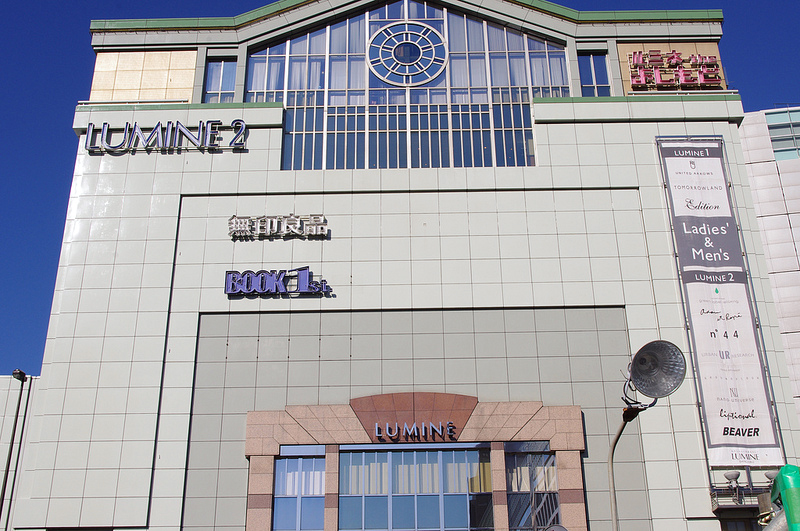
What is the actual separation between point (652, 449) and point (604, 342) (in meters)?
5.38

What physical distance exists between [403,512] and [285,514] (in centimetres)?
521

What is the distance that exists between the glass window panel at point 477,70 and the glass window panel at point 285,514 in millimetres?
24841

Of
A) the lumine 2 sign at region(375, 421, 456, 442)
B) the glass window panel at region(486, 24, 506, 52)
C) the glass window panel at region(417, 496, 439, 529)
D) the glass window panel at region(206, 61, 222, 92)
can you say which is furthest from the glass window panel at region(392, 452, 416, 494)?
the glass window panel at region(486, 24, 506, 52)

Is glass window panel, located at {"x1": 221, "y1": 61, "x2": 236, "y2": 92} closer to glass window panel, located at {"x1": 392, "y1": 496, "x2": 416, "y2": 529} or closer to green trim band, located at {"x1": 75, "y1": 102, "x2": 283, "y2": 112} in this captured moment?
green trim band, located at {"x1": 75, "y1": 102, "x2": 283, "y2": 112}

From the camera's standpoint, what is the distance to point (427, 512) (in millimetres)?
32031

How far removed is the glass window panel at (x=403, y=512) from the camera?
1254 inches

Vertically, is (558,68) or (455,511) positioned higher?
(558,68)

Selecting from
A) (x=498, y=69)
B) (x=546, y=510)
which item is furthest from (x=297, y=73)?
(x=546, y=510)

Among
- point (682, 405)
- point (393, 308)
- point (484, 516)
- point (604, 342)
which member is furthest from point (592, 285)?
point (484, 516)

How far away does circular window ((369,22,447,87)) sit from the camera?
4225cm

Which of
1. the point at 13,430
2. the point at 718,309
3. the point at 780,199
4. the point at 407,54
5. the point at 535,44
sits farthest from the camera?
the point at 780,199

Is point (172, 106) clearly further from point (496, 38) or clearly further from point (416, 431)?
point (416, 431)

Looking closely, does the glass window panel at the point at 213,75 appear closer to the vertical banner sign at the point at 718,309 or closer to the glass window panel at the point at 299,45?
the glass window panel at the point at 299,45

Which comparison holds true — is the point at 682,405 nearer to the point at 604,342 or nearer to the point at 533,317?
the point at 604,342
